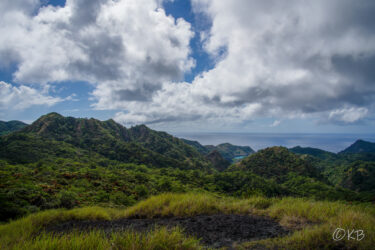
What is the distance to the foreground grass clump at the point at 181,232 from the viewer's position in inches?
113

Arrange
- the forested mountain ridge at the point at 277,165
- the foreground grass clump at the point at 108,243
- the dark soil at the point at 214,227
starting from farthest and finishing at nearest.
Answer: the forested mountain ridge at the point at 277,165, the dark soil at the point at 214,227, the foreground grass clump at the point at 108,243

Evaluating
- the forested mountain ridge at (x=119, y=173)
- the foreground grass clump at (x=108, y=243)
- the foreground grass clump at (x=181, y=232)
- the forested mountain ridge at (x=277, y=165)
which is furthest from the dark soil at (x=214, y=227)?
the forested mountain ridge at (x=277, y=165)

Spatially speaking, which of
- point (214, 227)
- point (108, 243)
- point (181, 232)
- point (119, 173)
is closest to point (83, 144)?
point (119, 173)

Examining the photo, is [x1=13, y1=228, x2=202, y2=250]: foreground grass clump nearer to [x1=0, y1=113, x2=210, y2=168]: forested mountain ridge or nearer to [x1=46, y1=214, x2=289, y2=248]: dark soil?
[x1=46, y1=214, x2=289, y2=248]: dark soil

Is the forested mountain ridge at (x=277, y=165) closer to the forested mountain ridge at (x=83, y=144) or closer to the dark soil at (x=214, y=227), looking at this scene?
the forested mountain ridge at (x=83, y=144)

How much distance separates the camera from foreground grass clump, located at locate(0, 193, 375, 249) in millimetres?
2879

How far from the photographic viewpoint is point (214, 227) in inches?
171

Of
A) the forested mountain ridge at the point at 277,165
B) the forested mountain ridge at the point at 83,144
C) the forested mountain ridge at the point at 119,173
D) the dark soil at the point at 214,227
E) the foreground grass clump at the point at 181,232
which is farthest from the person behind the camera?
the forested mountain ridge at the point at 277,165

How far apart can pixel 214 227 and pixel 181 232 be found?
91cm

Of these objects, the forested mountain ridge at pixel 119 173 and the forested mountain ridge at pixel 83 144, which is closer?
the forested mountain ridge at pixel 119 173

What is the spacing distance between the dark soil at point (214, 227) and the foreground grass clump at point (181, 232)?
0.34 metres

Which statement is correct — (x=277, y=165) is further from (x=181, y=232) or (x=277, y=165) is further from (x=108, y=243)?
(x=108, y=243)

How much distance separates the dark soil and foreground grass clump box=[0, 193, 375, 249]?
344 mm

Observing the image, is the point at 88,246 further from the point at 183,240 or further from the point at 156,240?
the point at 183,240
